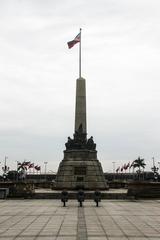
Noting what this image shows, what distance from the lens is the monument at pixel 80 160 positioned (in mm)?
47188

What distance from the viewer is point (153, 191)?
132 feet

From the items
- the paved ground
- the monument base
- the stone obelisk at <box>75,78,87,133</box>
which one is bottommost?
the paved ground

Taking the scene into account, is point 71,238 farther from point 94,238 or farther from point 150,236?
point 150,236

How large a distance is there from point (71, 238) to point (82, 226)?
3.42 metres

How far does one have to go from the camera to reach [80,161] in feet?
159

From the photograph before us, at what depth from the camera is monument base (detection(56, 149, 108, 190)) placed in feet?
154

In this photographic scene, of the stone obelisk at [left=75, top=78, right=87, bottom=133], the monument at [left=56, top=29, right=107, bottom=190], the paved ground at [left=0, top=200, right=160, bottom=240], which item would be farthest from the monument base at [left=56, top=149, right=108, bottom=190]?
the paved ground at [left=0, top=200, right=160, bottom=240]

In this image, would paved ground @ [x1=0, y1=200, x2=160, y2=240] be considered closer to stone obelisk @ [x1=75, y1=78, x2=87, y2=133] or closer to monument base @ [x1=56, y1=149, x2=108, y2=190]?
monument base @ [x1=56, y1=149, x2=108, y2=190]

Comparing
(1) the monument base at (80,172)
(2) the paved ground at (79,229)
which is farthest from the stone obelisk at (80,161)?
(2) the paved ground at (79,229)

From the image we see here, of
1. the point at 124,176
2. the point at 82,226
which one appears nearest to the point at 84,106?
the point at 82,226

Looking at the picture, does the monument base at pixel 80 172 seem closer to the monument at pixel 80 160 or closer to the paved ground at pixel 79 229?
the monument at pixel 80 160

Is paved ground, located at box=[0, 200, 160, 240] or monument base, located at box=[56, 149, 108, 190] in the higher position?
monument base, located at box=[56, 149, 108, 190]

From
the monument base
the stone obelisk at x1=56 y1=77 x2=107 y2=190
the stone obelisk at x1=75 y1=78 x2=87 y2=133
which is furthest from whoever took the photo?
the stone obelisk at x1=75 y1=78 x2=87 y2=133

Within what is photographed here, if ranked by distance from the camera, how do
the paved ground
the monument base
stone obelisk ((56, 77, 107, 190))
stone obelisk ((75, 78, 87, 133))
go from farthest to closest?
stone obelisk ((75, 78, 87, 133)) → stone obelisk ((56, 77, 107, 190)) → the monument base → the paved ground
